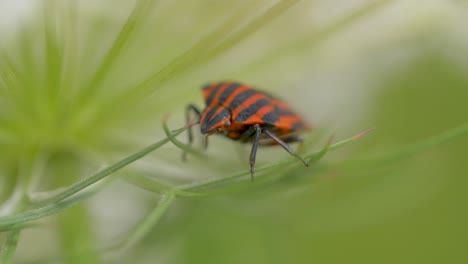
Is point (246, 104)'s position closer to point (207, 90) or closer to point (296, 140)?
point (207, 90)

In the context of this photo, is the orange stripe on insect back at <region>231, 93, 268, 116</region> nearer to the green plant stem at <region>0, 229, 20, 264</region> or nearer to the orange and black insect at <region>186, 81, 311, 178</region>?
the orange and black insect at <region>186, 81, 311, 178</region>

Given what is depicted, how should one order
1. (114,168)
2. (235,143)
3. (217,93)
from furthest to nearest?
(235,143) < (217,93) < (114,168)

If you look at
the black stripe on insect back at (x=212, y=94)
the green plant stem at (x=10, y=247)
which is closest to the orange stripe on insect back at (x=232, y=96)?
the black stripe on insect back at (x=212, y=94)

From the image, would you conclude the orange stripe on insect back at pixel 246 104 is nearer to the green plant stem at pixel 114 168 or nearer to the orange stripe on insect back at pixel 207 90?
the orange stripe on insect back at pixel 207 90

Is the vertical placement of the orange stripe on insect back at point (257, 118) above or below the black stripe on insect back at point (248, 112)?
below

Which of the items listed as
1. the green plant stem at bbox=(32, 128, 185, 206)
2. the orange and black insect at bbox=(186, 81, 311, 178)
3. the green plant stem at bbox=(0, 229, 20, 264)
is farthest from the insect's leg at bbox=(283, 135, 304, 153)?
the green plant stem at bbox=(0, 229, 20, 264)

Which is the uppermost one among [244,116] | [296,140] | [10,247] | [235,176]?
[10,247]

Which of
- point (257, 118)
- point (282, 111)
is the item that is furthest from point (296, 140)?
point (257, 118)

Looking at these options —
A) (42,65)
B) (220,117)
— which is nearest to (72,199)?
(220,117)
